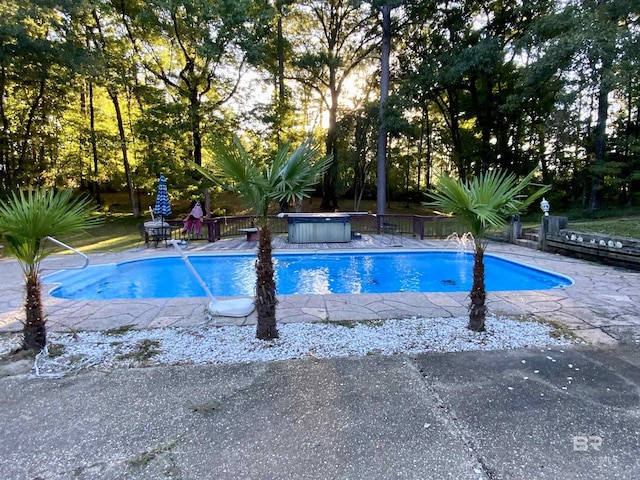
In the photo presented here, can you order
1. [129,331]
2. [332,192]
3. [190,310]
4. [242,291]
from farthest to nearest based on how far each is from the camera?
[332,192], [242,291], [190,310], [129,331]

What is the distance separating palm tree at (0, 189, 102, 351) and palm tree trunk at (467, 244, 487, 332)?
354cm

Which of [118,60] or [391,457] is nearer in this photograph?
[391,457]

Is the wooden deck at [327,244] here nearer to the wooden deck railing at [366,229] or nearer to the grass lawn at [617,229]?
the wooden deck railing at [366,229]

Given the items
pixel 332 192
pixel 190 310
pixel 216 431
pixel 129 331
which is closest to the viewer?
pixel 216 431

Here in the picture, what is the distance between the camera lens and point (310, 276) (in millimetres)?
7551

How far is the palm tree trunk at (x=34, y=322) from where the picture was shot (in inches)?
113

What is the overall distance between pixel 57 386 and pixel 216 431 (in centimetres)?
143

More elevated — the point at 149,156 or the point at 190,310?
the point at 149,156

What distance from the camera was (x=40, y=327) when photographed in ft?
9.65

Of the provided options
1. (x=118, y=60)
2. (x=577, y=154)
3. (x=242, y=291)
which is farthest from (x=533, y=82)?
(x=118, y=60)

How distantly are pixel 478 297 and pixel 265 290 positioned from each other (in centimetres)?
215

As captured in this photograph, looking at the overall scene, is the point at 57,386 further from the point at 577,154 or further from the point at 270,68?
the point at 577,154

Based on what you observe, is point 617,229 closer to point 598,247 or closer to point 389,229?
point 598,247

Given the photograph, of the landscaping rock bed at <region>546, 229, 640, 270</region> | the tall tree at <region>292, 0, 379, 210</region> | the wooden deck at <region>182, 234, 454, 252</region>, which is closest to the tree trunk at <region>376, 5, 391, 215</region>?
the tall tree at <region>292, 0, 379, 210</region>
